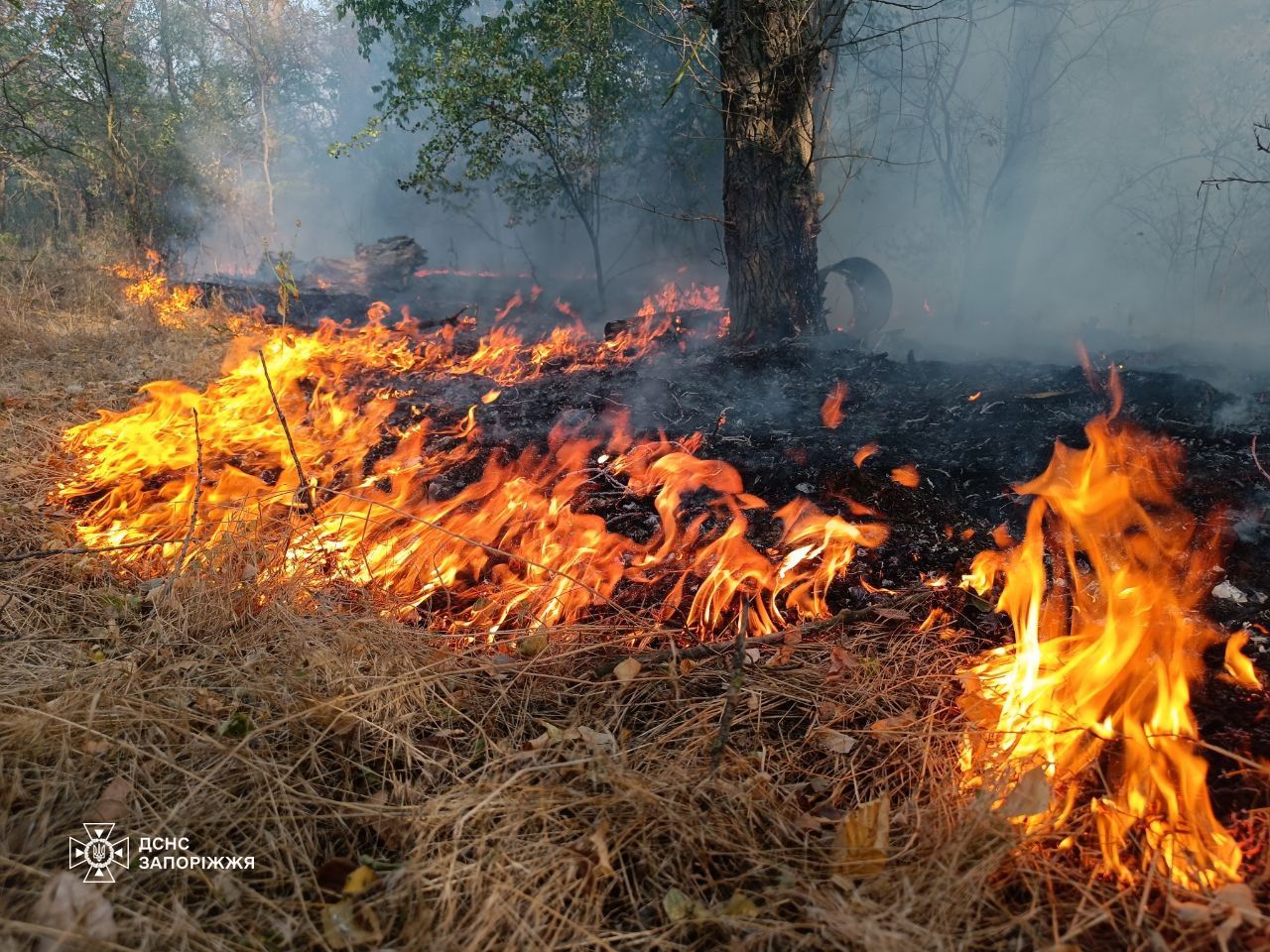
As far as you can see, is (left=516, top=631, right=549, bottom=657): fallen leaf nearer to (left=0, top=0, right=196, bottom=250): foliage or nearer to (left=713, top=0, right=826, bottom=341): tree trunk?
(left=713, top=0, right=826, bottom=341): tree trunk

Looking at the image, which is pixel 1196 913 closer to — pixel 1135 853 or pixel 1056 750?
pixel 1135 853

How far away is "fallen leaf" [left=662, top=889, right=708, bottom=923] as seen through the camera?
1454 mm

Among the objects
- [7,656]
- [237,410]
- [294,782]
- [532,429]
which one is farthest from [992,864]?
[237,410]

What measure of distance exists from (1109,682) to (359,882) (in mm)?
2000

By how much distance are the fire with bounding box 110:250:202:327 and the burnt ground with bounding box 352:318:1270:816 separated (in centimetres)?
524

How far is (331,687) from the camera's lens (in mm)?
2064

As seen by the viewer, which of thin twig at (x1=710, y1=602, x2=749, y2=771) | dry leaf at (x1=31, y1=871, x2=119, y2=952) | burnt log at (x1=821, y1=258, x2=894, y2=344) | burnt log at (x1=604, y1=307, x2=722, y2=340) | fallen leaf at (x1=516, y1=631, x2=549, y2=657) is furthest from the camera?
burnt log at (x1=821, y1=258, x2=894, y2=344)

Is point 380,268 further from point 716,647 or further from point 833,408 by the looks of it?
point 716,647

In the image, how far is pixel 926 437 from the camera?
4.09 m

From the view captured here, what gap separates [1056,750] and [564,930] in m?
1.34

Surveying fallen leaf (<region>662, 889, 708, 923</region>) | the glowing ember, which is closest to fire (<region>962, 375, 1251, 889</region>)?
the glowing ember

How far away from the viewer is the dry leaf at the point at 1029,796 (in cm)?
159

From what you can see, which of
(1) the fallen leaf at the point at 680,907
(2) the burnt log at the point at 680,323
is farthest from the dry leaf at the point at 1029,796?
(2) the burnt log at the point at 680,323

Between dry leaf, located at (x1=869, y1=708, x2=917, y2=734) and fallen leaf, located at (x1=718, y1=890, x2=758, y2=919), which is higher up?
dry leaf, located at (x1=869, y1=708, x2=917, y2=734)
